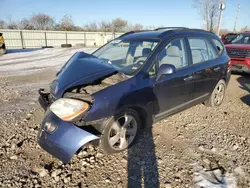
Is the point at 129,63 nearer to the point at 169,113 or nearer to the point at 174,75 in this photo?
the point at 174,75

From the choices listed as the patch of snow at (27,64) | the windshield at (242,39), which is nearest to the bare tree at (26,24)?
the patch of snow at (27,64)

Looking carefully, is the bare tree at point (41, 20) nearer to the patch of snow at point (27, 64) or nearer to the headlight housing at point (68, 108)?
the patch of snow at point (27, 64)

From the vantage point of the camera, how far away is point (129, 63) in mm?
3387

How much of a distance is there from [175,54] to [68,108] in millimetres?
2046

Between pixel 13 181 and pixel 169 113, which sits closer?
pixel 13 181

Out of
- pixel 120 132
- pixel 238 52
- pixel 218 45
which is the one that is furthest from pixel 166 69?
pixel 238 52

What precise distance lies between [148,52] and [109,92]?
1.05 metres

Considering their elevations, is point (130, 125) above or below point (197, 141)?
above

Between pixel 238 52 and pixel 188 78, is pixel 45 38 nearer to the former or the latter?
pixel 238 52

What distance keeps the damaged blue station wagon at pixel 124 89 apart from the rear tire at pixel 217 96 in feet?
1.34

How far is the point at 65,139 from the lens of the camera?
2.41m

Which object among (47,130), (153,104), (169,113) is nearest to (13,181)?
(47,130)

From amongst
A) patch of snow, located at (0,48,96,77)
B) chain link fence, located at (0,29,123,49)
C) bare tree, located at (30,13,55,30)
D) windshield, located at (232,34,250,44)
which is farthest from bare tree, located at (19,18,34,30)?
windshield, located at (232,34,250,44)

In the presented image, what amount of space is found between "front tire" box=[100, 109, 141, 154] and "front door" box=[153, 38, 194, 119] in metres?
0.46
